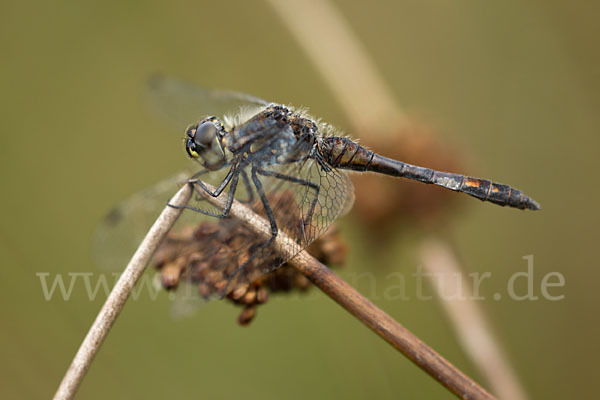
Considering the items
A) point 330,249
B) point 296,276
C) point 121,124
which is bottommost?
point 296,276

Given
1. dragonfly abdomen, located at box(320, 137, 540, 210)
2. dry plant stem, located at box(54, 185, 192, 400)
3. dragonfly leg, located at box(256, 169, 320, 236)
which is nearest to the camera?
dry plant stem, located at box(54, 185, 192, 400)

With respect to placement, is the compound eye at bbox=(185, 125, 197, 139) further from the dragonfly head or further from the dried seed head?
the dried seed head

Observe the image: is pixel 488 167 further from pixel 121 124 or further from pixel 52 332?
pixel 52 332

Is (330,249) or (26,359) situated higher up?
(330,249)

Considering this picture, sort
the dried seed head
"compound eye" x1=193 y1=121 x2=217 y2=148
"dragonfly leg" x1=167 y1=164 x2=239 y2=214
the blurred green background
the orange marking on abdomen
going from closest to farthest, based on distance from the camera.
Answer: the dried seed head → "dragonfly leg" x1=167 y1=164 x2=239 y2=214 → "compound eye" x1=193 y1=121 x2=217 y2=148 → the orange marking on abdomen → the blurred green background

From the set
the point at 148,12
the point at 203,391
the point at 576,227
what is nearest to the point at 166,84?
the point at 148,12

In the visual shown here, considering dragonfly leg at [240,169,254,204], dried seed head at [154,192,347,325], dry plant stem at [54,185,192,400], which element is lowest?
dry plant stem at [54,185,192,400]

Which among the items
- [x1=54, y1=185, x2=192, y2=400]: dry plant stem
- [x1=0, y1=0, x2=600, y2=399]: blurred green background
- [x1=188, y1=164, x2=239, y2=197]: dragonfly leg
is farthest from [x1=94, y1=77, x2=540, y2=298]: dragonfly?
[x1=0, y1=0, x2=600, y2=399]: blurred green background
